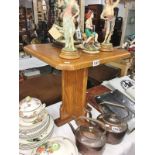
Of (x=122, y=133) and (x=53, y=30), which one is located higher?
(x=53, y=30)

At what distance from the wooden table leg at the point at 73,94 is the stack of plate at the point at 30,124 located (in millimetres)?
150

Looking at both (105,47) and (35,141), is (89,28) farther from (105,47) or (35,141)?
(35,141)

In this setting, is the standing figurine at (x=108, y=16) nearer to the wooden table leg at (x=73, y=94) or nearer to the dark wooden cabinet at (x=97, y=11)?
the wooden table leg at (x=73, y=94)

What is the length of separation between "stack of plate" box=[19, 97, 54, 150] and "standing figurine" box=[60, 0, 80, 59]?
0.24 m

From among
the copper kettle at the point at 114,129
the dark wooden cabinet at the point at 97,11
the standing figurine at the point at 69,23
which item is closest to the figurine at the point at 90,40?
the standing figurine at the point at 69,23

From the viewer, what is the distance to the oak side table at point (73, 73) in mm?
730

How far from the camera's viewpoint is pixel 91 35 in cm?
88

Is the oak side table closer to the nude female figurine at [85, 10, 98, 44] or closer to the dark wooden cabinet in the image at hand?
the nude female figurine at [85, 10, 98, 44]

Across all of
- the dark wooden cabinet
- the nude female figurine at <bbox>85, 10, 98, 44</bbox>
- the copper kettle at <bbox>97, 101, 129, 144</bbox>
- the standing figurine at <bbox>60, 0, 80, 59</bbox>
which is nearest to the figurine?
the nude female figurine at <bbox>85, 10, 98, 44</bbox>

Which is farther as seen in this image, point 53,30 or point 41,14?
point 41,14

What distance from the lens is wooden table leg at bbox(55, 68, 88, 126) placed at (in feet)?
2.89
